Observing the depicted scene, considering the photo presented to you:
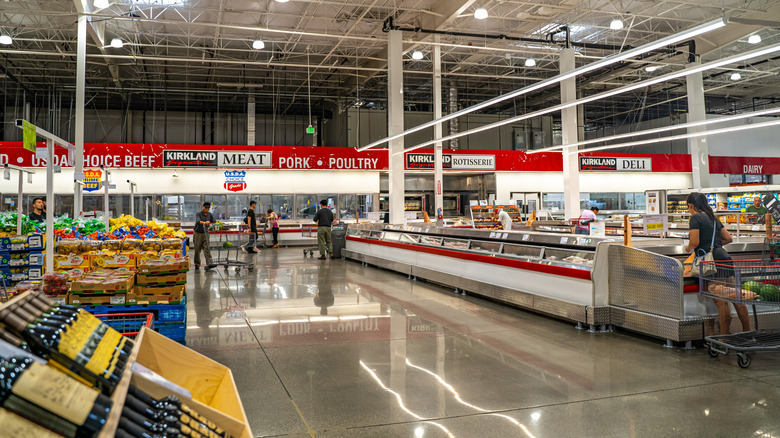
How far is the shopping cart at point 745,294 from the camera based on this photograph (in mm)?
4105

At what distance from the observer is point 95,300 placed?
4008mm

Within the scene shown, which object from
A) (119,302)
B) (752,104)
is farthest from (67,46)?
(752,104)

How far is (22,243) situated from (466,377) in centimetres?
478

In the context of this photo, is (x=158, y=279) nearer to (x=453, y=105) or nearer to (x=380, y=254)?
(x=380, y=254)

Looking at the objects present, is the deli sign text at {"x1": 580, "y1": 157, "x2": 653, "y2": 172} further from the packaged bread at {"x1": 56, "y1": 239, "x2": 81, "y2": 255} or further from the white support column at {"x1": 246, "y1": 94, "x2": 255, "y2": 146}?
the packaged bread at {"x1": 56, "y1": 239, "x2": 81, "y2": 255}

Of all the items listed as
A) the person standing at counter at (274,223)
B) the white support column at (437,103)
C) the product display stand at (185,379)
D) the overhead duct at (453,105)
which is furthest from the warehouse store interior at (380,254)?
the overhead duct at (453,105)

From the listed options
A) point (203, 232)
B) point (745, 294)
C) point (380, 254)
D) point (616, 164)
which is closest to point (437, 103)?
A: point (380, 254)

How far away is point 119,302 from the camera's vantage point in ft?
13.4

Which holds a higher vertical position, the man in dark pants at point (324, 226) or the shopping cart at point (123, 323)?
the man in dark pants at point (324, 226)

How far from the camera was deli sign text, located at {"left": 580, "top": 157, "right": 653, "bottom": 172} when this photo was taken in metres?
20.7

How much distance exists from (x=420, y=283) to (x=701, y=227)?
512cm

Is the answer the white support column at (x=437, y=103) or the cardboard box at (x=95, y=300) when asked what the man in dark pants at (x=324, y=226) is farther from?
the cardboard box at (x=95, y=300)

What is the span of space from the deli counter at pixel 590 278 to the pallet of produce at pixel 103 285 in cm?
445

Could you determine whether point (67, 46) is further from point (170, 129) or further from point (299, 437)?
point (299, 437)
